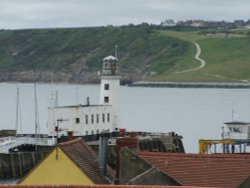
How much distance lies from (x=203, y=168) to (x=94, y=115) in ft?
140

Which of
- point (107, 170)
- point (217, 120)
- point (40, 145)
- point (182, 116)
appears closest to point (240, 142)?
point (40, 145)

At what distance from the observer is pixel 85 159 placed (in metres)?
21.5

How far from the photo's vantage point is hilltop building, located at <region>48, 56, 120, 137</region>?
61281mm

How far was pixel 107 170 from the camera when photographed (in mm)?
22094

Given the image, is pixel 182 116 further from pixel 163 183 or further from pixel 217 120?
pixel 163 183

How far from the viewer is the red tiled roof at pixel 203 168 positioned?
64.3 ft

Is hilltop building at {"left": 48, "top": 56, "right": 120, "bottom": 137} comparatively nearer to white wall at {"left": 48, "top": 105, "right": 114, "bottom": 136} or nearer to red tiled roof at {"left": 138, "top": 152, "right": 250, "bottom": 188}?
white wall at {"left": 48, "top": 105, "right": 114, "bottom": 136}

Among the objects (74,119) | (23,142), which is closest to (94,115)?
(74,119)

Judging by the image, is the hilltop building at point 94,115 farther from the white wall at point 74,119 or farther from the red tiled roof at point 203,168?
the red tiled roof at point 203,168

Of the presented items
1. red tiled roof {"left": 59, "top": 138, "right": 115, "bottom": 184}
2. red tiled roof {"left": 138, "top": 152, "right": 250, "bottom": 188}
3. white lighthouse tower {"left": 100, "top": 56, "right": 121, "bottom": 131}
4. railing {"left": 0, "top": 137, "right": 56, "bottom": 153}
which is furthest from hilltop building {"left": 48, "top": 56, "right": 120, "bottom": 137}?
red tiled roof {"left": 138, "top": 152, "right": 250, "bottom": 188}

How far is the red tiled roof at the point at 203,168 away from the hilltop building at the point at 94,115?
38.5 meters

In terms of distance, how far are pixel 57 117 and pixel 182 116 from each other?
234ft

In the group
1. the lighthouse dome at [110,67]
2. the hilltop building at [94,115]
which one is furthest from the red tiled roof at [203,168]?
the lighthouse dome at [110,67]

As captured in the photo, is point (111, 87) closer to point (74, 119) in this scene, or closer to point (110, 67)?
point (110, 67)
